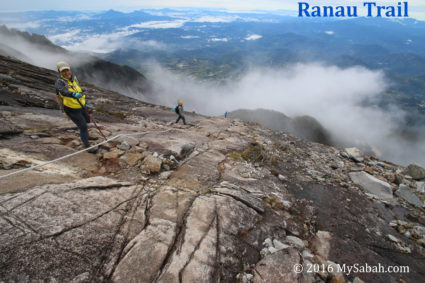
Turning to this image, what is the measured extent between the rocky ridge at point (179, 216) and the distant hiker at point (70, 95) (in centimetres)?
152

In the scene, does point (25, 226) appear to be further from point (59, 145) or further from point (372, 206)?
point (372, 206)

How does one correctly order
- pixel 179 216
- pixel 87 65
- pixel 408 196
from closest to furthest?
pixel 179 216 → pixel 408 196 → pixel 87 65

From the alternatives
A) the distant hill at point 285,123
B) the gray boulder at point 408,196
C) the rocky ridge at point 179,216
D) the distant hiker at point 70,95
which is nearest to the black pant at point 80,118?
the distant hiker at point 70,95

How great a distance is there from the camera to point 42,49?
387ft

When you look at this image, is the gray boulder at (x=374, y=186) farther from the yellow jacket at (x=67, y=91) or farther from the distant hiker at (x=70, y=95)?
the yellow jacket at (x=67, y=91)

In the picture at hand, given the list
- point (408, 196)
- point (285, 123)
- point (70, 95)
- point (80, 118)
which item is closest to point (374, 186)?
point (408, 196)

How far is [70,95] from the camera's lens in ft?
25.0

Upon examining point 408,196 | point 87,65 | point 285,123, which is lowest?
point 285,123

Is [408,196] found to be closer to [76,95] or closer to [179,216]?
[179,216]

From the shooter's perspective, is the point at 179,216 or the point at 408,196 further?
the point at 408,196

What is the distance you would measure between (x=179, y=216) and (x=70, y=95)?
628cm

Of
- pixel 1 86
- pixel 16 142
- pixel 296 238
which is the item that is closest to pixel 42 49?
pixel 1 86

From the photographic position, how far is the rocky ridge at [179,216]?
4.73 metres

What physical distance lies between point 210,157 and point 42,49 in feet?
520
